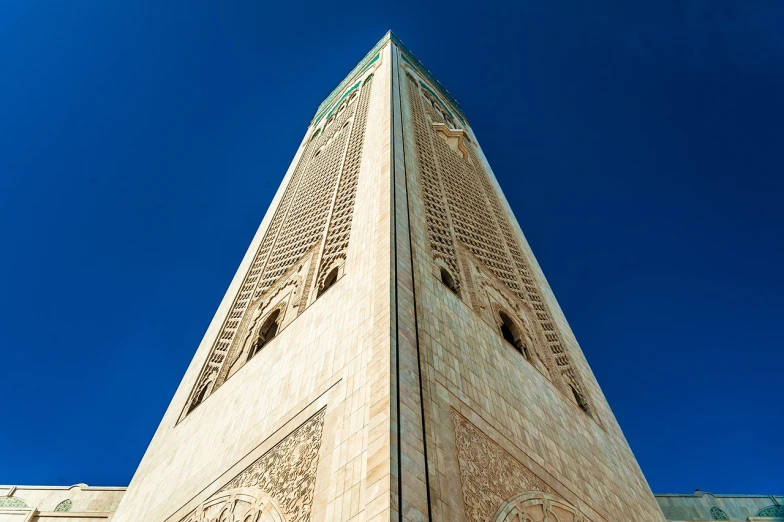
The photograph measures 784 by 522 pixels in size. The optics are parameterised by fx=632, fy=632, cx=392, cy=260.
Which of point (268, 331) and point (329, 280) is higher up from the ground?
point (268, 331)

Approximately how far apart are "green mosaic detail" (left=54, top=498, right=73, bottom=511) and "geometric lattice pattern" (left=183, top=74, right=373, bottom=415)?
83.2 inches

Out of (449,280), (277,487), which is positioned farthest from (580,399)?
(277,487)

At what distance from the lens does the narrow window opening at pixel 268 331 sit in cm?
598

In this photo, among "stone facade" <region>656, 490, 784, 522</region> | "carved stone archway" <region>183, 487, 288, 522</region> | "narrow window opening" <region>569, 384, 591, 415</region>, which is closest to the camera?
"carved stone archway" <region>183, 487, 288, 522</region>

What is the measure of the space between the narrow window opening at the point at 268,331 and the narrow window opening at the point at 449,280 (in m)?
1.68

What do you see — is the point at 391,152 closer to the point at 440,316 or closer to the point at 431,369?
the point at 440,316

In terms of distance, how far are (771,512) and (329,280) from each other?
629 centimetres

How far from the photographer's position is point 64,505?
704 centimetres

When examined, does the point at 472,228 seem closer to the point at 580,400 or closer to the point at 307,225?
the point at 307,225

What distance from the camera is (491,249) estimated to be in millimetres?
7301

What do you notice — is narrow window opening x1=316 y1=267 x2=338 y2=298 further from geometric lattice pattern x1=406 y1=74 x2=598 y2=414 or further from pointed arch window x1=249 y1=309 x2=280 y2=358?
geometric lattice pattern x1=406 y1=74 x2=598 y2=414

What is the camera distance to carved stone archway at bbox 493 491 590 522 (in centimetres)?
362

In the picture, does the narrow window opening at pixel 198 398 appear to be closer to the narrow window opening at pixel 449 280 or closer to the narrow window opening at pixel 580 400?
the narrow window opening at pixel 449 280

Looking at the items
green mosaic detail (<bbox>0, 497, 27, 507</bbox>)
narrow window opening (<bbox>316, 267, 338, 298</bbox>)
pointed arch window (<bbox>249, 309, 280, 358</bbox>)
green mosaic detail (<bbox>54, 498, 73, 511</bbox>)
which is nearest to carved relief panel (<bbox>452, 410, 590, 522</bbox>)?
narrow window opening (<bbox>316, 267, 338, 298</bbox>)
